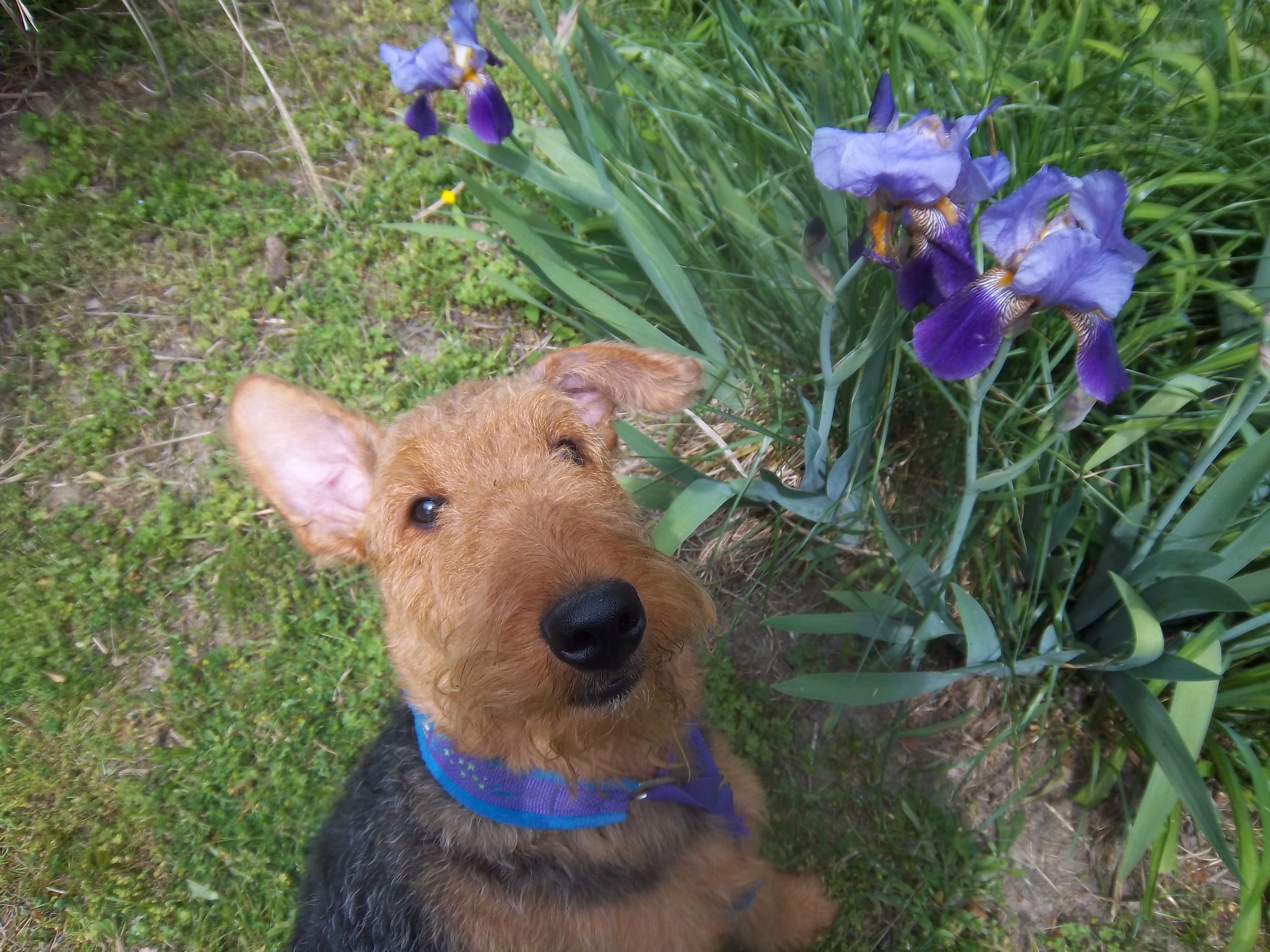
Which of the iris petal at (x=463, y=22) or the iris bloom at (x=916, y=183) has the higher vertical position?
the iris petal at (x=463, y=22)

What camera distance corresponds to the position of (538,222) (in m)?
3.07

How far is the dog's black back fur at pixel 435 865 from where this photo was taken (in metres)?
1.83

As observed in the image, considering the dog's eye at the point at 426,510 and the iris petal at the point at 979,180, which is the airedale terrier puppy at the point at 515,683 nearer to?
the dog's eye at the point at 426,510

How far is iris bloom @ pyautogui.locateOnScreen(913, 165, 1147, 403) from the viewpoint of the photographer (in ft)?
4.16

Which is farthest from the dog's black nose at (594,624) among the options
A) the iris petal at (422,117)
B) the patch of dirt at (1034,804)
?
the iris petal at (422,117)

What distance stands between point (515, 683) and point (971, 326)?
3.83ft

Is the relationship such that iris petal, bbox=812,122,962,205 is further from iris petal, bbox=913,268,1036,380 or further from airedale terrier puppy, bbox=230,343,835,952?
airedale terrier puppy, bbox=230,343,835,952

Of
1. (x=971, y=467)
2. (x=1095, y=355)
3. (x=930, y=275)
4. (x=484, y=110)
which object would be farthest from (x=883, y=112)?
(x=484, y=110)

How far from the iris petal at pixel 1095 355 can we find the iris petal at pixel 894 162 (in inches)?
14.8

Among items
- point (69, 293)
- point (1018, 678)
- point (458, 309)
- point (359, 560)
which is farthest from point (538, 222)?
point (69, 293)

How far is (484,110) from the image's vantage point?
2.23 m

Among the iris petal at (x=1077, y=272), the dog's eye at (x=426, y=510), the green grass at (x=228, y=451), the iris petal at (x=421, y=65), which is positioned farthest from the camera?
the green grass at (x=228, y=451)

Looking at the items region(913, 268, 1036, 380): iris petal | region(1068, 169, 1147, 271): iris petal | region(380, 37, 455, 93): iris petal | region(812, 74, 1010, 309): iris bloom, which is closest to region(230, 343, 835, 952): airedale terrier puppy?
region(913, 268, 1036, 380): iris petal

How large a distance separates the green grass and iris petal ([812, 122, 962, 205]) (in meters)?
1.28
